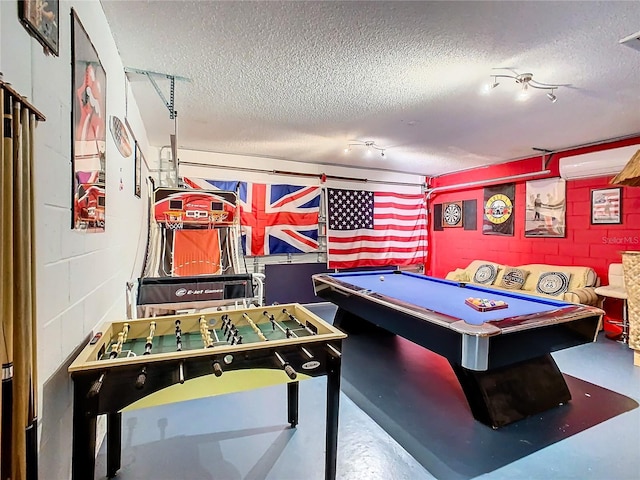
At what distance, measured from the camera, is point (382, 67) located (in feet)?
7.77

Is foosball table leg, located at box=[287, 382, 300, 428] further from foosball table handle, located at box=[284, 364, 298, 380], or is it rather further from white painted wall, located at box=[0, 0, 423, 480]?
white painted wall, located at box=[0, 0, 423, 480]

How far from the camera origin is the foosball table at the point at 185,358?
1.19 meters

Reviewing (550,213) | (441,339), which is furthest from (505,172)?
(441,339)

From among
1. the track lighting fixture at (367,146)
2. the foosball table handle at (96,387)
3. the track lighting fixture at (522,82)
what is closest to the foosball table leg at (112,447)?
the foosball table handle at (96,387)

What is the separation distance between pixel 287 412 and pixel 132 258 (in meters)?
1.94

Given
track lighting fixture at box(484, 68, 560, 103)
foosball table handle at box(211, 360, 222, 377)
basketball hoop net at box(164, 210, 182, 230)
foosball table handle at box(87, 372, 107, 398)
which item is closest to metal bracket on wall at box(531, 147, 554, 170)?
track lighting fixture at box(484, 68, 560, 103)

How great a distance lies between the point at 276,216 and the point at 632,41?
4.17m

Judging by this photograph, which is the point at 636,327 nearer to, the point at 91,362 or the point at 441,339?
the point at 441,339

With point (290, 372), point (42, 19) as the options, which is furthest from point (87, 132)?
point (290, 372)

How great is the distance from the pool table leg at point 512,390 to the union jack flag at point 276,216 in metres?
3.37

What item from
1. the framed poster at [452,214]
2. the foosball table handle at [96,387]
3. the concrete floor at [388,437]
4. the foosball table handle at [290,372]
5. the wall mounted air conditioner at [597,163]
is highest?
the wall mounted air conditioner at [597,163]

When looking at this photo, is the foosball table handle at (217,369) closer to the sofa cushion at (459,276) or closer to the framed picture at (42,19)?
the framed picture at (42,19)

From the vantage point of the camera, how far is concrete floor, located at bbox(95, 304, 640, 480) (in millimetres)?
1801

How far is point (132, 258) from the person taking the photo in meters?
3.08
